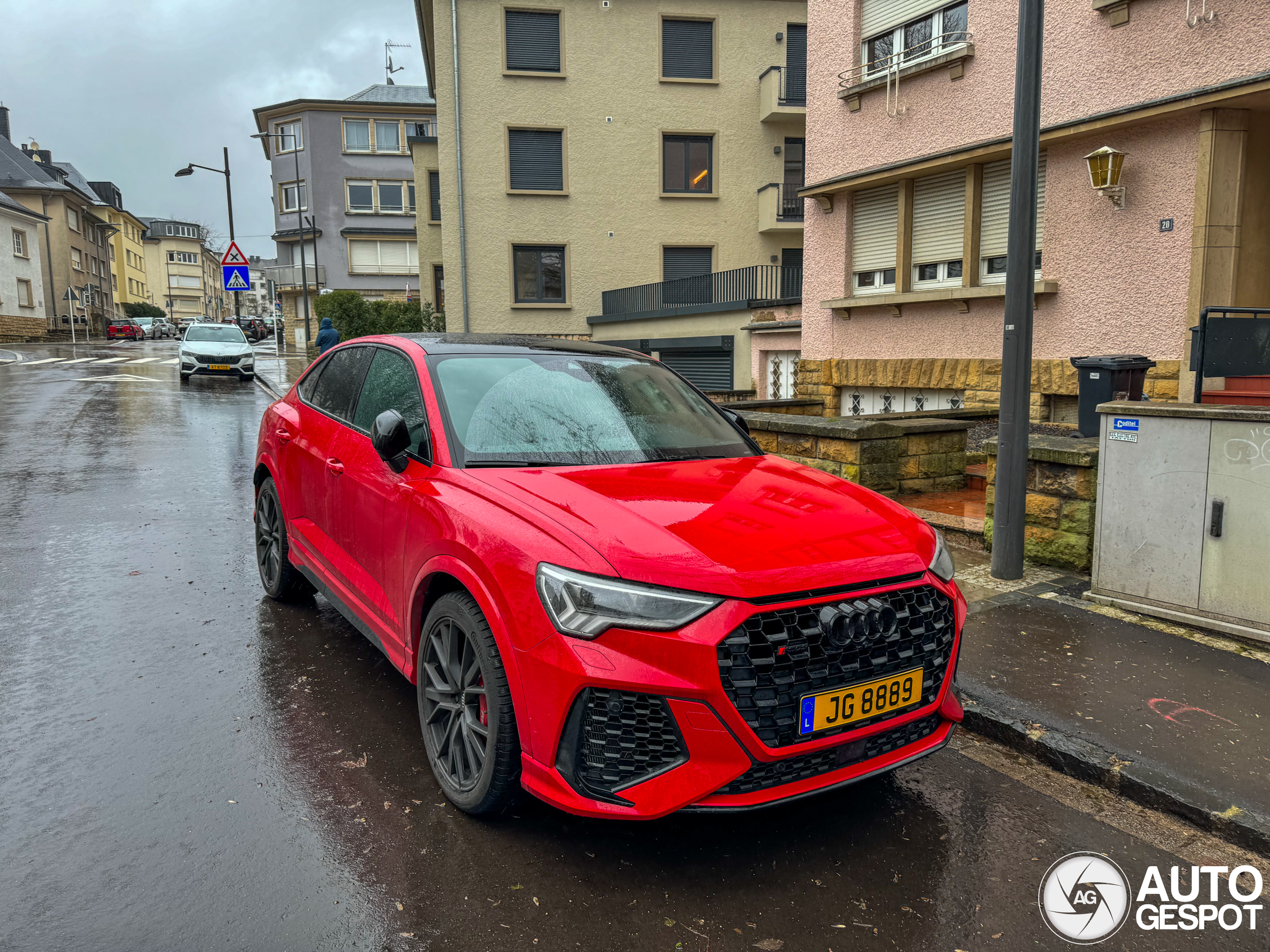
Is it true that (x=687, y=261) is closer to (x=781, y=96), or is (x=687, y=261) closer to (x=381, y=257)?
(x=781, y=96)

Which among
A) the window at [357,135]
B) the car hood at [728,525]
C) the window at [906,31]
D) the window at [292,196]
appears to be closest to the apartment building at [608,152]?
the window at [906,31]

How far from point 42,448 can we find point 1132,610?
1298cm

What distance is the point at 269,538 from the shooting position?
5.78 meters

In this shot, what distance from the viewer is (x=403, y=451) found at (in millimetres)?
3814

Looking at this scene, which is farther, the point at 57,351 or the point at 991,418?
the point at 57,351

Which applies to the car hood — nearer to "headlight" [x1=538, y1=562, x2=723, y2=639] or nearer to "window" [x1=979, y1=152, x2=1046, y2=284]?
"headlight" [x1=538, y1=562, x2=723, y2=639]

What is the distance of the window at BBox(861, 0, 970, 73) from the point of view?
1203 centimetres

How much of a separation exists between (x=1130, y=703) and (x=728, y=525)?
233 cm

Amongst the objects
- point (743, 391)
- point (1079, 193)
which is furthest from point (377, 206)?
point (1079, 193)

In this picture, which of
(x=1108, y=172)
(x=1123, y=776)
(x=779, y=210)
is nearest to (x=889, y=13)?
(x=1108, y=172)

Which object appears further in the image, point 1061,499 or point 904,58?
point 904,58

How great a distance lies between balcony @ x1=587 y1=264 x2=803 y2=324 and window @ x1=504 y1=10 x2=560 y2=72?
665cm

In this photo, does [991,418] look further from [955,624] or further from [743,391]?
[743,391]

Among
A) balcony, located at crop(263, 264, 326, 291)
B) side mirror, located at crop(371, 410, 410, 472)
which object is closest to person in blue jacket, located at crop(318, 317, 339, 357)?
side mirror, located at crop(371, 410, 410, 472)
